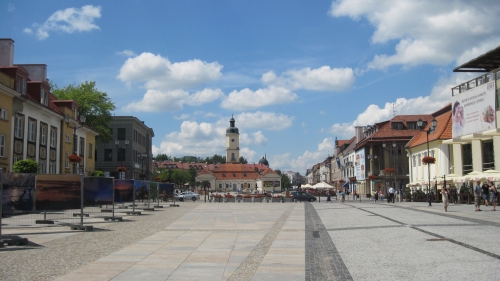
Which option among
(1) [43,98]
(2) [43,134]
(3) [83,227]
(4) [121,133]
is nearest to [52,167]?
(2) [43,134]

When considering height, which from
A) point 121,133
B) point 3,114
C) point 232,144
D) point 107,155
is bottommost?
point 3,114

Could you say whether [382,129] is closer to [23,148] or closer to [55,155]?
[55,155]

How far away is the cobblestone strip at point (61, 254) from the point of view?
10133mm

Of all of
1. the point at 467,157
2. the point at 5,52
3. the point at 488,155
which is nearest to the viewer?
the point at 5,52

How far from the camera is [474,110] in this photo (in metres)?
41.3

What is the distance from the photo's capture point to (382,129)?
8419cm

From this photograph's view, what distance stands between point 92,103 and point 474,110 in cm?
4212

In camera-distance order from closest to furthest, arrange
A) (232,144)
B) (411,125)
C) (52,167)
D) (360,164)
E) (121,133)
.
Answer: (52,167) → (121,133) → (411,125) → (360,164) → (232,144)

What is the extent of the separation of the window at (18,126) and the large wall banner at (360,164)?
62411 mm

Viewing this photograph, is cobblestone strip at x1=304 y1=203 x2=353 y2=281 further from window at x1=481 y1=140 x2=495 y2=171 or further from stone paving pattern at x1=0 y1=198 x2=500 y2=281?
window at x1=481 y1=140 x2=495 y2=171

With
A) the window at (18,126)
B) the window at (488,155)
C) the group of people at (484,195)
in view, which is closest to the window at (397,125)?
the window at (488,155)

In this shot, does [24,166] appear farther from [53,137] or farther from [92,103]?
[92,103]

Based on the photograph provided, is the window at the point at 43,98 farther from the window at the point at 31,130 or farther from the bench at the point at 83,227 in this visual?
the bench at the point at 83,227

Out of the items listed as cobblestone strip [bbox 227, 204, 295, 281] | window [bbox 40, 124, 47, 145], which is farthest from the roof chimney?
cobblestone strip [bbox 227, 204, 295, 281]
